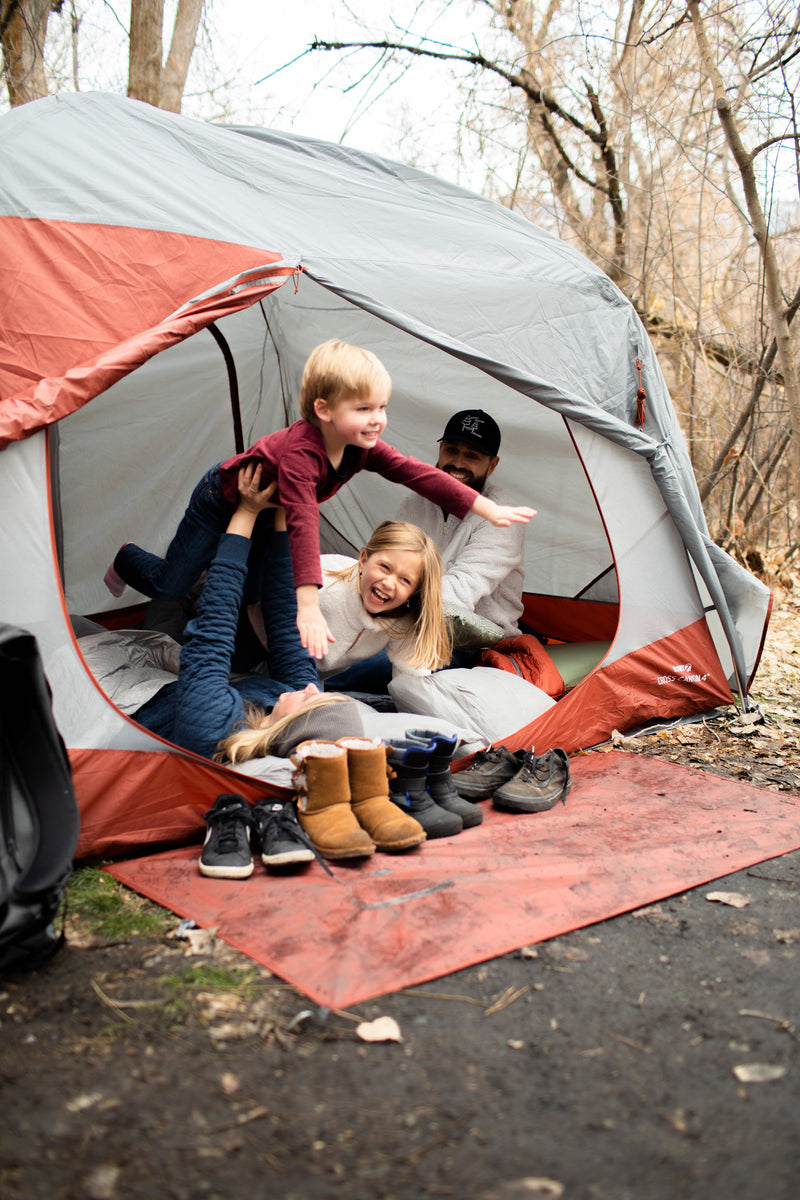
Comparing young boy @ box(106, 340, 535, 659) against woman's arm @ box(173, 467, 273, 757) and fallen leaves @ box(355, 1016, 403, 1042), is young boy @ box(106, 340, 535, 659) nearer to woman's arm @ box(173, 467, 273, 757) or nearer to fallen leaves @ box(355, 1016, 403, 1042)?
woman's arm @ box(173, 467, 273, 757)

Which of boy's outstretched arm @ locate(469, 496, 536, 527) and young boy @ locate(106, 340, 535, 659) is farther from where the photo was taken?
boy's outstretched arm @ locate(469, 496, 536, 527)

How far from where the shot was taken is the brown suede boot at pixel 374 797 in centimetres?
208

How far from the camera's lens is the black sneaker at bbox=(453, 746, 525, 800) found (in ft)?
8.27

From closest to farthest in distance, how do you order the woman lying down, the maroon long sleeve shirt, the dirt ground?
1. the dirt ground
2. the woman lying down
3. the maroon long sleeve shirt

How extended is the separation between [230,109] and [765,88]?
196 inches

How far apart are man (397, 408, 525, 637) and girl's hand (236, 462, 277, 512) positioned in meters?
0.84

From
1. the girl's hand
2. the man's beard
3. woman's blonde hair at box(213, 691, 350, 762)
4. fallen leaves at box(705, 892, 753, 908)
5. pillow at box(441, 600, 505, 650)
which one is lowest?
fallen leaves at box(705, 892, 753, 908)

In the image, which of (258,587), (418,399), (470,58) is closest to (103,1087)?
(258,587)

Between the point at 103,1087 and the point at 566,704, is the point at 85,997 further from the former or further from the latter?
the point at 566,704

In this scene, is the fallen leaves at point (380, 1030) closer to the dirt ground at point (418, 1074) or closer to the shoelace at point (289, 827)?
the dirt ground at point (418, 1074)

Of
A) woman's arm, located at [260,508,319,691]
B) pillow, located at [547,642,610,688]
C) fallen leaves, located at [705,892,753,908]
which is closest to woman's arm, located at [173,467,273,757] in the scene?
woman's arm, located at [260,508,319,691]

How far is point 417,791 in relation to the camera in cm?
228

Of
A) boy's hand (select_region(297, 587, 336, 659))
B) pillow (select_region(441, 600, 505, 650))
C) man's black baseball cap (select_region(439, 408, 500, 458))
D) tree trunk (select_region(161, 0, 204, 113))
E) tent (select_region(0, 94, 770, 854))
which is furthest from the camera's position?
tree trunk (select_region(161, 0, 204, 113))

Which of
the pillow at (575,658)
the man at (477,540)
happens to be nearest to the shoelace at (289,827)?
the man at (477,540)
